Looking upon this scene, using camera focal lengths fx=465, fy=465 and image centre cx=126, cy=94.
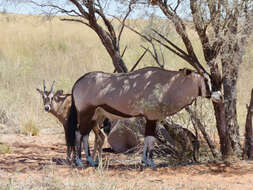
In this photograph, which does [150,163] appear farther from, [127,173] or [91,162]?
[91,162]

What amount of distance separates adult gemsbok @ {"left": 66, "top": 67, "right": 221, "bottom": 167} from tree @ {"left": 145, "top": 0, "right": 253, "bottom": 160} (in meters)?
0.40

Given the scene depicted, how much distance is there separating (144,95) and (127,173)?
1.24 meters

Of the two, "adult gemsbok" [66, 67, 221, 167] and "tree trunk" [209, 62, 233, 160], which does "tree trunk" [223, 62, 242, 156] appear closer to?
"tree trunk" [209, 62, 233, 160]

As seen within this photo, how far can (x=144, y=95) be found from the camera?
715 cm

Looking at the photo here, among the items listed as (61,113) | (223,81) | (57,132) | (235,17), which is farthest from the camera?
(57,132)

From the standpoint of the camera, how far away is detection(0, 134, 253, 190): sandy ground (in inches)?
219

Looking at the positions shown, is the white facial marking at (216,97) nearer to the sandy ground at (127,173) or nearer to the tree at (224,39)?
the tree at (224,39)

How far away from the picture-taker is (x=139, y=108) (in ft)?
23.4

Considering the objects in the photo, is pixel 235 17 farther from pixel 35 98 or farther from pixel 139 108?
pixel 35 98

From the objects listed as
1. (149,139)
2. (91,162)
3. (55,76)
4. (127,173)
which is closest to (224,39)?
(149,139)

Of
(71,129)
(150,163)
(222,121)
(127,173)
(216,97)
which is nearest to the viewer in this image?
(127,173)

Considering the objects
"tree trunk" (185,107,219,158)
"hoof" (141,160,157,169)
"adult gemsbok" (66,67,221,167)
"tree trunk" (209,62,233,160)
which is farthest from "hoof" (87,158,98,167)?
"tree trunk" (209,62,233,160)

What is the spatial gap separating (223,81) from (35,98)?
707 centimetres

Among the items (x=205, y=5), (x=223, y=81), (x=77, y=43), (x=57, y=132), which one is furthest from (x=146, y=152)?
(x=77, y=43)
